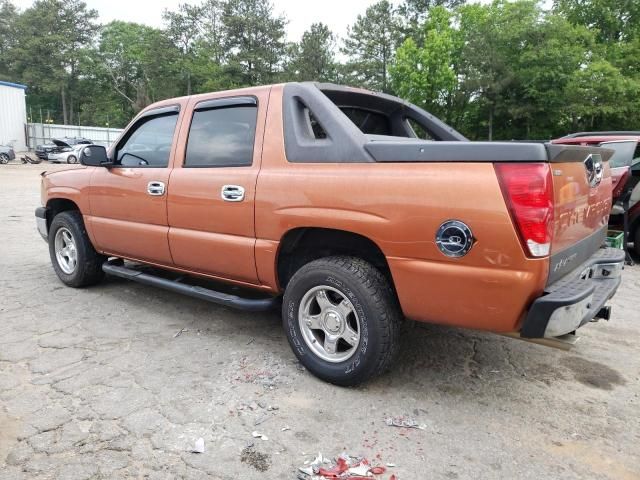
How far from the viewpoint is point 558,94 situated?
31.2m

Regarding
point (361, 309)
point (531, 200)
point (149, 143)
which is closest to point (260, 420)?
point (361, 309)

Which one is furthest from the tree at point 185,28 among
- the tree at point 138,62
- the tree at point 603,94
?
the tree at point 603,94

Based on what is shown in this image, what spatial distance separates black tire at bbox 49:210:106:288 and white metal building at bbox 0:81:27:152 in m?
36.8

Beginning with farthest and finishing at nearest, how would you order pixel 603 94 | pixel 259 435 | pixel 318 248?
pixel 603 94 < pixel 318 248 < pixel 259 435

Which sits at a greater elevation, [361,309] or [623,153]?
[623,153]

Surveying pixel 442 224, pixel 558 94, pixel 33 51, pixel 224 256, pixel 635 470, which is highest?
pixel 33 51

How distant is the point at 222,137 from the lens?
3.62 metres

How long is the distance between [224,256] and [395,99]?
1.92 meters

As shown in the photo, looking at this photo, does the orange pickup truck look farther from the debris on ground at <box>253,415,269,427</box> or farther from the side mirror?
the debris on ground at <box>253,415,269,427</box>

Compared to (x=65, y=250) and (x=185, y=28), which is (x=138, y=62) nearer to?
(x=185, y=28)

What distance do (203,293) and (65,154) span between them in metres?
30.5

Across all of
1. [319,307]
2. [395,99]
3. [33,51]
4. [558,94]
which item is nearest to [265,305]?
[319,307]

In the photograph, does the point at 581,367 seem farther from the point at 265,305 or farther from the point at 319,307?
the point at 265,305

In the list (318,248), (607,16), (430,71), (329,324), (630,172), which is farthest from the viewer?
(430,71)
